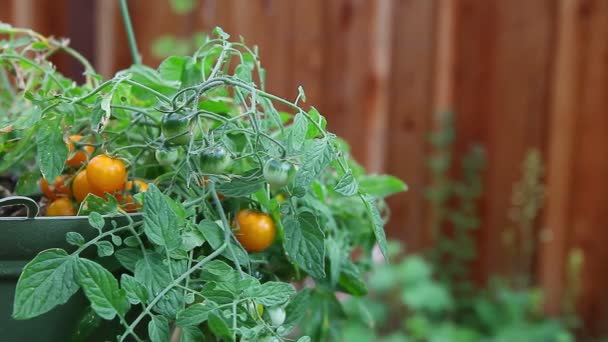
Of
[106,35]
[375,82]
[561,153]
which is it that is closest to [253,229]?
[375,82]

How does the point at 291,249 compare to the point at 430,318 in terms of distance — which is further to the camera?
the point at 430,318

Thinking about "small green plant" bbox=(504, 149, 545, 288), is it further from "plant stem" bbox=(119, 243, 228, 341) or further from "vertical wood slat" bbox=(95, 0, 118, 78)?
"plant stem" bbox=(119, 243, 228, 341)

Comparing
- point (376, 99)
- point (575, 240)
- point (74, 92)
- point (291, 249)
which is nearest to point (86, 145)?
point (74, 92)

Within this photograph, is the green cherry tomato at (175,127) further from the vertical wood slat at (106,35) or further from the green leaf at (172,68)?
the vertical wood slat at (106,35)

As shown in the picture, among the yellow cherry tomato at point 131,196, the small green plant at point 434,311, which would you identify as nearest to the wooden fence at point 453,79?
the small green plant at point 434,311

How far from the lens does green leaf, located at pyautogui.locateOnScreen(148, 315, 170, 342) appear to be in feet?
1.78

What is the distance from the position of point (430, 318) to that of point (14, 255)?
91.6 inches

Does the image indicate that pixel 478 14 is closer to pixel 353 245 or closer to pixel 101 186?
pixel 353 245

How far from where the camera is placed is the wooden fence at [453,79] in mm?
2377

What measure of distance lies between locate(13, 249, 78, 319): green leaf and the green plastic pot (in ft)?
0.13

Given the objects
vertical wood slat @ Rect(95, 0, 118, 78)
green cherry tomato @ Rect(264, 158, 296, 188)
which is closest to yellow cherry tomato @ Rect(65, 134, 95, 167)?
green cherry tomato @ Rect(264, 158, 296, 188)

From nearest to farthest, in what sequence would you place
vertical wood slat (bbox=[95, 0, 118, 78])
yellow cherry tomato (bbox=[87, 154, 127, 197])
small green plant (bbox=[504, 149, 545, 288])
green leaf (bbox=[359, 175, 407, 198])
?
yellow cherry tomato (bbox=[87, 154, 127, 197])
green leaf (bbox=[359, 175, 407, 198])
vertical wood slat (bbox=[95, 0, 118, 78])
small green plant (bbox=[504, 149, 545, 288])

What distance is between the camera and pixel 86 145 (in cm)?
70

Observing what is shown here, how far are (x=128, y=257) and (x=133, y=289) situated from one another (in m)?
0.05
